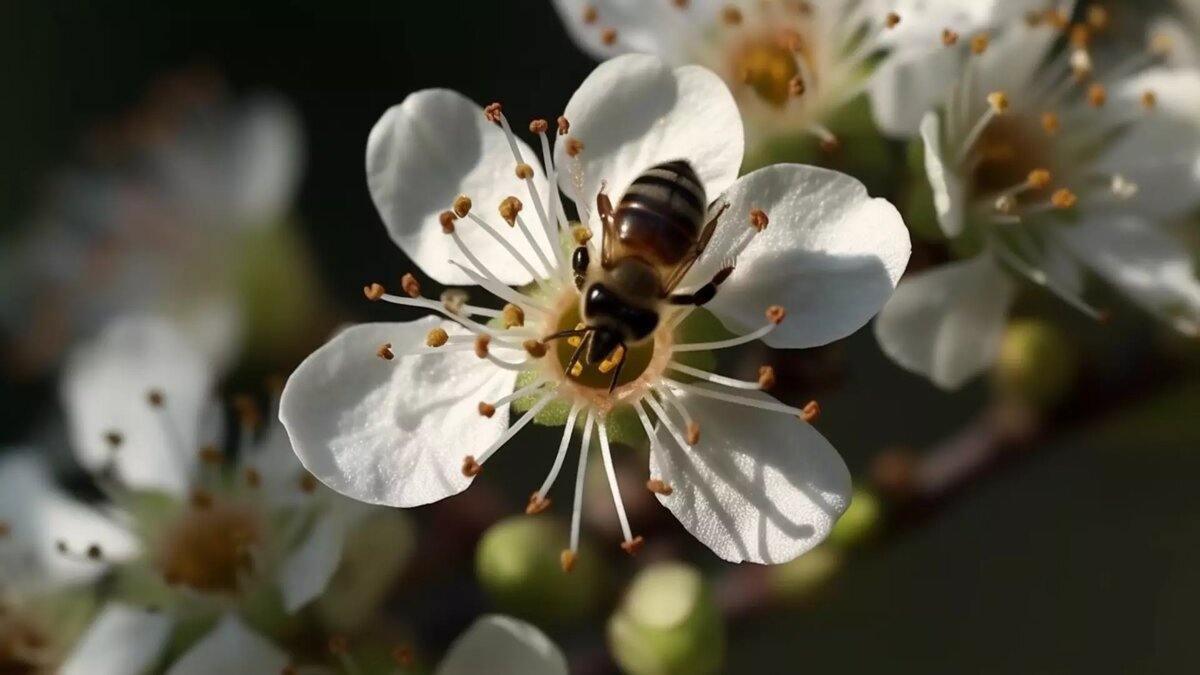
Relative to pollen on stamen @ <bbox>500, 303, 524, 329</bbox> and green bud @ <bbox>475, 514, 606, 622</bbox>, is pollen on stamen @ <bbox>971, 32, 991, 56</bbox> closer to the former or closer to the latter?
pollen on stamen @ <bbox>500, 303, 524, 329</bbox>

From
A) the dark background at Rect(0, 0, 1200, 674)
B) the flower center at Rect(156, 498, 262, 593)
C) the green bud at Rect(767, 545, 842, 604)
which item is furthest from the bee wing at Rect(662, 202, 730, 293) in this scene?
the dark background at Rect(0, 0, 1200, 674)

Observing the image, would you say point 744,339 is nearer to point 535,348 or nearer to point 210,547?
point 535,348

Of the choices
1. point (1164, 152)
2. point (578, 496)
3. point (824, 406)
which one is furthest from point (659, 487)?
point (824, 406)

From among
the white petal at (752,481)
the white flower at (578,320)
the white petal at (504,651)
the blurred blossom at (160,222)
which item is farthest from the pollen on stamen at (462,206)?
the blurred blossom at (160,222)

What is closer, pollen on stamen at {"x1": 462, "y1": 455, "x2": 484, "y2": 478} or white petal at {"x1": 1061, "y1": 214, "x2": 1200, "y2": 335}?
pollen on stamen at {"x1": 462, "y1": 455, "x2": 484, "y2": 478}

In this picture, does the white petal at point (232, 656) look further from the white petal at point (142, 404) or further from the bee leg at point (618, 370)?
the bee leg at point (618, 370)

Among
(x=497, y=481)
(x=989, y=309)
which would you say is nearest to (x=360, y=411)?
(x=989, y=309)
